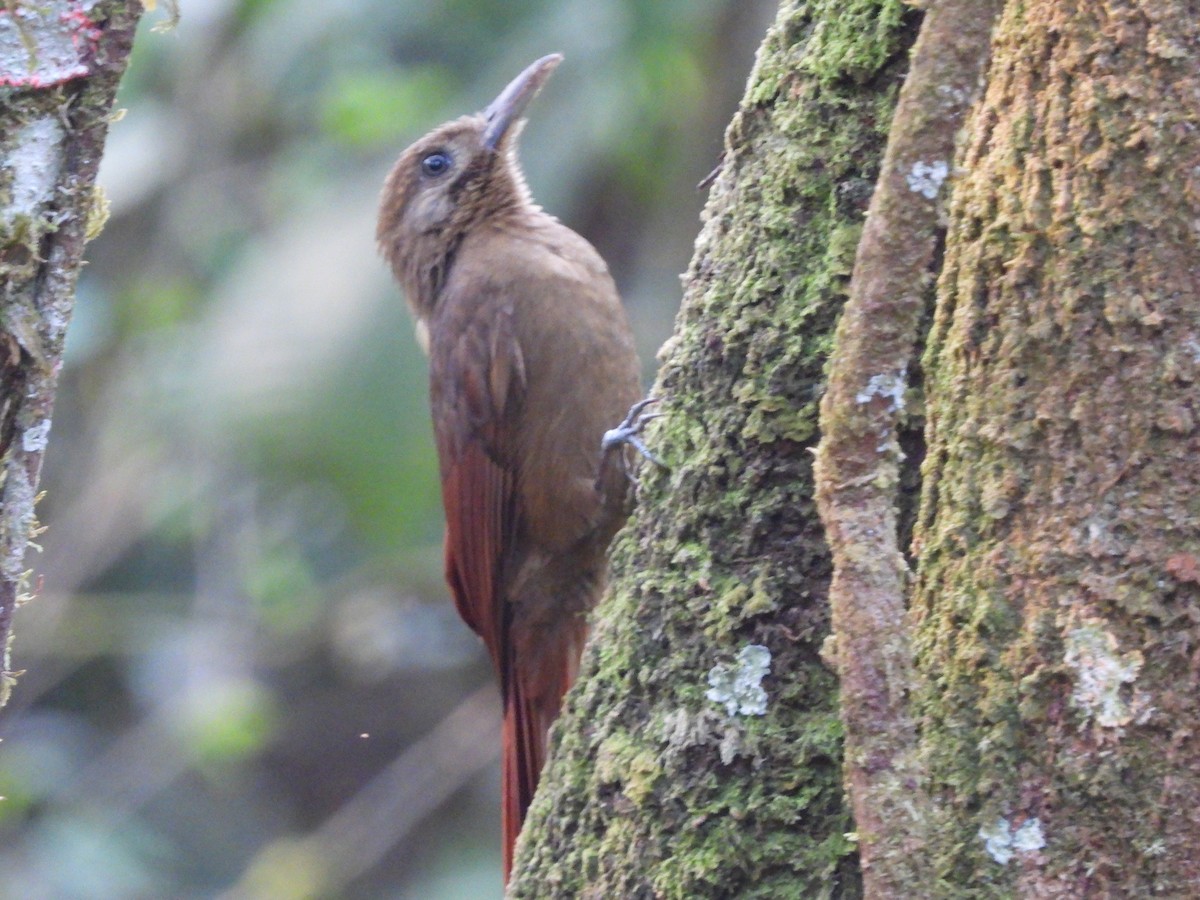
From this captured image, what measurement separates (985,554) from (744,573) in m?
0.47

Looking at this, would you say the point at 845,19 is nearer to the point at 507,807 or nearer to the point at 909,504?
the point at 909,504

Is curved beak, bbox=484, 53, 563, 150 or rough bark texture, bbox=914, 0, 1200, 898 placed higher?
curved beak, bbox=484, 53, 563, 150

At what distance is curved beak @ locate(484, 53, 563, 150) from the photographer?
385cm

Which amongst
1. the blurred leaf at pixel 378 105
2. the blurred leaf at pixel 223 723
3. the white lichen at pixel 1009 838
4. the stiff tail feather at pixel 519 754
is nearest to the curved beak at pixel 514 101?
the stiff tail feather at pixel 519 754

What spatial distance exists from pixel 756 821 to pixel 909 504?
1.42ft

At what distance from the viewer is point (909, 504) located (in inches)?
76.4

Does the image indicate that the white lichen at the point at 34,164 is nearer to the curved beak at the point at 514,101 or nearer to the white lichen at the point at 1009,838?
the white lichen at the point at 1009,838

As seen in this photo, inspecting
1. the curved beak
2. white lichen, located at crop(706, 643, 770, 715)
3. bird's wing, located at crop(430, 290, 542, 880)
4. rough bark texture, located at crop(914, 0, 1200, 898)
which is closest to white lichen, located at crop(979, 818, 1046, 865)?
rough bark texture, located at crop(914, 0, 1200, 898)

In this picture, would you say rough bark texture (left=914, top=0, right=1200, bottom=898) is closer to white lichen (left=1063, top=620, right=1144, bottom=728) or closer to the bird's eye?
white lichen (left=1063, top=620, right=1144, bottom=728)

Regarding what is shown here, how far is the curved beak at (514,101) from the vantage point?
3846mm

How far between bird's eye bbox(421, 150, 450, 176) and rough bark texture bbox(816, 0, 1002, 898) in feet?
8.19

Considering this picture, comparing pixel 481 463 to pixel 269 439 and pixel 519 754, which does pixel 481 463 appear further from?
pixel 269 439

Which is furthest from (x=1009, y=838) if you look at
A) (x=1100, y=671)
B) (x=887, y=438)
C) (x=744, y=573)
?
(x=744, y=573)

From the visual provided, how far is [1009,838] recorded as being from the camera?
5.13 feet
